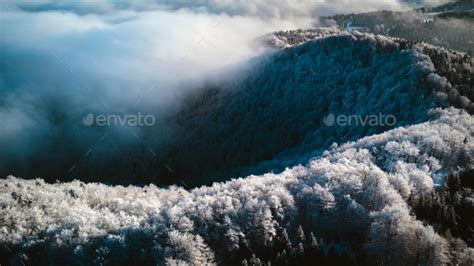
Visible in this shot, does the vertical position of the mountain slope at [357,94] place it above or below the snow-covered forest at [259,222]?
above

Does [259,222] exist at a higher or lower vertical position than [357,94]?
lower

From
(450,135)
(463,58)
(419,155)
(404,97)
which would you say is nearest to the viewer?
(419,155)

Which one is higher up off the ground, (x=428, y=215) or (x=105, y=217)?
(x=105, y=217)

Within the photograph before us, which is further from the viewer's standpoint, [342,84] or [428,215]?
[342,84]

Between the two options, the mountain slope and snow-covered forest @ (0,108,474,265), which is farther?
the mountain slope

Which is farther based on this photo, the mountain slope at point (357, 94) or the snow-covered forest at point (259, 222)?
the mountain slope at point (357, 94)

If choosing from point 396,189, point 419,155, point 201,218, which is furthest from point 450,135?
point 201,218

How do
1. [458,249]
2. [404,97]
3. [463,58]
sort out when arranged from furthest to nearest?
[463,58] → [404,97] → [458,249]

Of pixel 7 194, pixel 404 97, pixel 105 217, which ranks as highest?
pixel 404 97

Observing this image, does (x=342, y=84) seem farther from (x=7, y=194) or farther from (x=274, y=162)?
(x=7, y=194)

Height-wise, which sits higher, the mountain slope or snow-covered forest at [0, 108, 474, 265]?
the mountain slope

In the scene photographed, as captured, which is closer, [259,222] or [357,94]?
[259,222]
